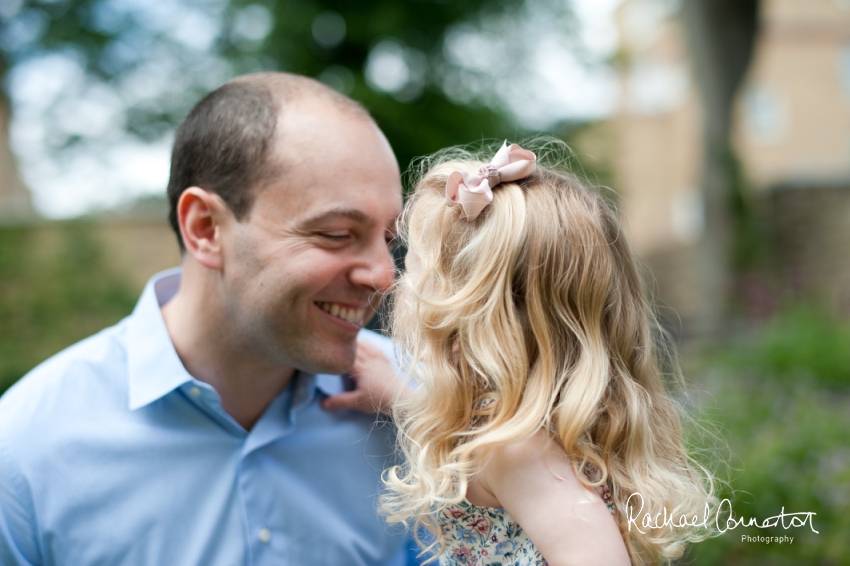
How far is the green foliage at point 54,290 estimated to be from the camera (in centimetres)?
830

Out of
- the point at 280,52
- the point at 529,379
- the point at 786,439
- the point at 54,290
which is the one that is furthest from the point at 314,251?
the point at 280,52

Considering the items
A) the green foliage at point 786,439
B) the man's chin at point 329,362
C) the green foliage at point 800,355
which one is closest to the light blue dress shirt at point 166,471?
the man's chin at point 329,362

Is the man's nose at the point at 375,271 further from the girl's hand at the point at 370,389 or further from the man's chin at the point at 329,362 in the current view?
the girl's hand at the point at 370,389

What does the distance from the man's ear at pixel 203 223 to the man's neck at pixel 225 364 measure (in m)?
0.12

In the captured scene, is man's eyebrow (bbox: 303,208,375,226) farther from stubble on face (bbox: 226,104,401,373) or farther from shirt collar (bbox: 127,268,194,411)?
shirt collar (bbox: 127,268,194,411)

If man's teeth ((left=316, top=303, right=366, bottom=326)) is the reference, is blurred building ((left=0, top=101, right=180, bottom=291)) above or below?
below

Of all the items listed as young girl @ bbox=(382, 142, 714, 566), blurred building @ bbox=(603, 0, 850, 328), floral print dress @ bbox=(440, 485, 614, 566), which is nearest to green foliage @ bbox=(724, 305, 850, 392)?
young girl @ bbox=(382, 142, 714, 566)

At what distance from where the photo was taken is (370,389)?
7.22 feet

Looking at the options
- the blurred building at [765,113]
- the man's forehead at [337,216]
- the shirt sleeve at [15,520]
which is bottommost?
the blurred building at [765,113]

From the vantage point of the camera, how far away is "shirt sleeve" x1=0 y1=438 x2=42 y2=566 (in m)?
1.80

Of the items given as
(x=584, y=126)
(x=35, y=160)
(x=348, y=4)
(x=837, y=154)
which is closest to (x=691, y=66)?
(x=584, y=126)

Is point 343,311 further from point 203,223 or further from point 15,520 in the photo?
point 15,520

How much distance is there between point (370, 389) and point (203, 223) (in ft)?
2.20

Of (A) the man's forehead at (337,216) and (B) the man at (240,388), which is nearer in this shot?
(B) the man at (240,388)
